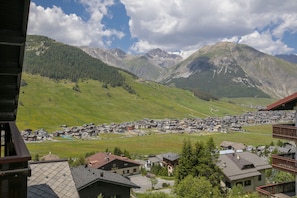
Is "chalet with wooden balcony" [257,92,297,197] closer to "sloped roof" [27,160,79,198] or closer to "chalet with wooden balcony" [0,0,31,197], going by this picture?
"sloped roof" [27,160,79,198]

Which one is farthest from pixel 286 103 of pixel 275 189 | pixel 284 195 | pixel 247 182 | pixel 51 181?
pixel 247 182

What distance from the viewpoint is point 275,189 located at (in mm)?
24234

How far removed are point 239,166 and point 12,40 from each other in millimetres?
52222

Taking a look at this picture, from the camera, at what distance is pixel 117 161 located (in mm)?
69688

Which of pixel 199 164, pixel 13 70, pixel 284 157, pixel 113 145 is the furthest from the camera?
pixel 113 145

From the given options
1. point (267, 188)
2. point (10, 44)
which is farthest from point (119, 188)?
point (10, 44)

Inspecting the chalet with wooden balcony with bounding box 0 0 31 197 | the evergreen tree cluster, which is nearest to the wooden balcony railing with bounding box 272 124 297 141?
the chalet with wooden balcony with bounding box 0 0 31 197

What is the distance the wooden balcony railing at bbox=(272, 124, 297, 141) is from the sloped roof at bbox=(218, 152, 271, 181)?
2701cm

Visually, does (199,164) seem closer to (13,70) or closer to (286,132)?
(286,132)

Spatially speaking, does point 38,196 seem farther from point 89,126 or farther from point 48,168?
point 89,126

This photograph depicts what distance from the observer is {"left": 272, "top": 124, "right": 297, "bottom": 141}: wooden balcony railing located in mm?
22109

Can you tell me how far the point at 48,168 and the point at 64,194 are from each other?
2955 millimetres

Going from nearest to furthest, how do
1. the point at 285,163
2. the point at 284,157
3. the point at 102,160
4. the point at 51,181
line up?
the point at 51,181 < the point at 285,163 < the point at 284,157 < the point at 102,160

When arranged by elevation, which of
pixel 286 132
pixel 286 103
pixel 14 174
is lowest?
pixel 14 174
